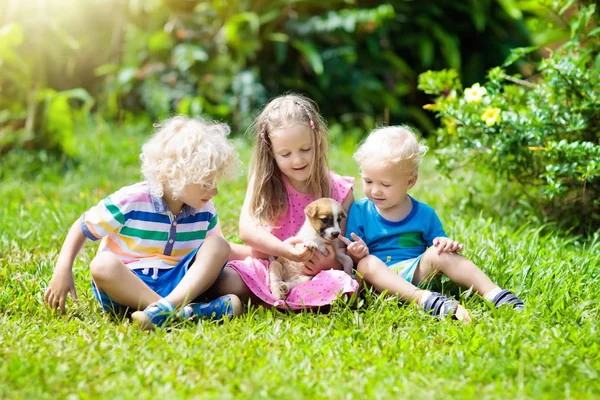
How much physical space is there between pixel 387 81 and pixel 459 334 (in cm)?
631

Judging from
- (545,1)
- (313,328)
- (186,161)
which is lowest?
(313,328)

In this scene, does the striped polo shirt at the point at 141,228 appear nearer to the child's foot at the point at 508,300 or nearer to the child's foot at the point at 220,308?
the child's foot at the point at 220,308

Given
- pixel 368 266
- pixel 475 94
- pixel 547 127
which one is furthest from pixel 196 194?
pixel 547 127

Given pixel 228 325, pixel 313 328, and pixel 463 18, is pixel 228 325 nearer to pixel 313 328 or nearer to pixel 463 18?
pixel 313 328

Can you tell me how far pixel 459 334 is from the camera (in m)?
2.91

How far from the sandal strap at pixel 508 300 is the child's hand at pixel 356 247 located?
68cm

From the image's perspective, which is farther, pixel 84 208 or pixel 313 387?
pixel 84 208

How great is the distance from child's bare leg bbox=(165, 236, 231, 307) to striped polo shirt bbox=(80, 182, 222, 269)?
176 millimetres

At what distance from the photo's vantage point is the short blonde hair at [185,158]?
3.26 meters

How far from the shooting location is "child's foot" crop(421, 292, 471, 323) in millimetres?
3150

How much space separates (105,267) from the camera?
309 cm

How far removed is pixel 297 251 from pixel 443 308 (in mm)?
753

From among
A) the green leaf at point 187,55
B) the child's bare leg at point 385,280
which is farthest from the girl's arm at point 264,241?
the green leaf at point 187,55

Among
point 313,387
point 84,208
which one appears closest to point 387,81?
point 84,208
